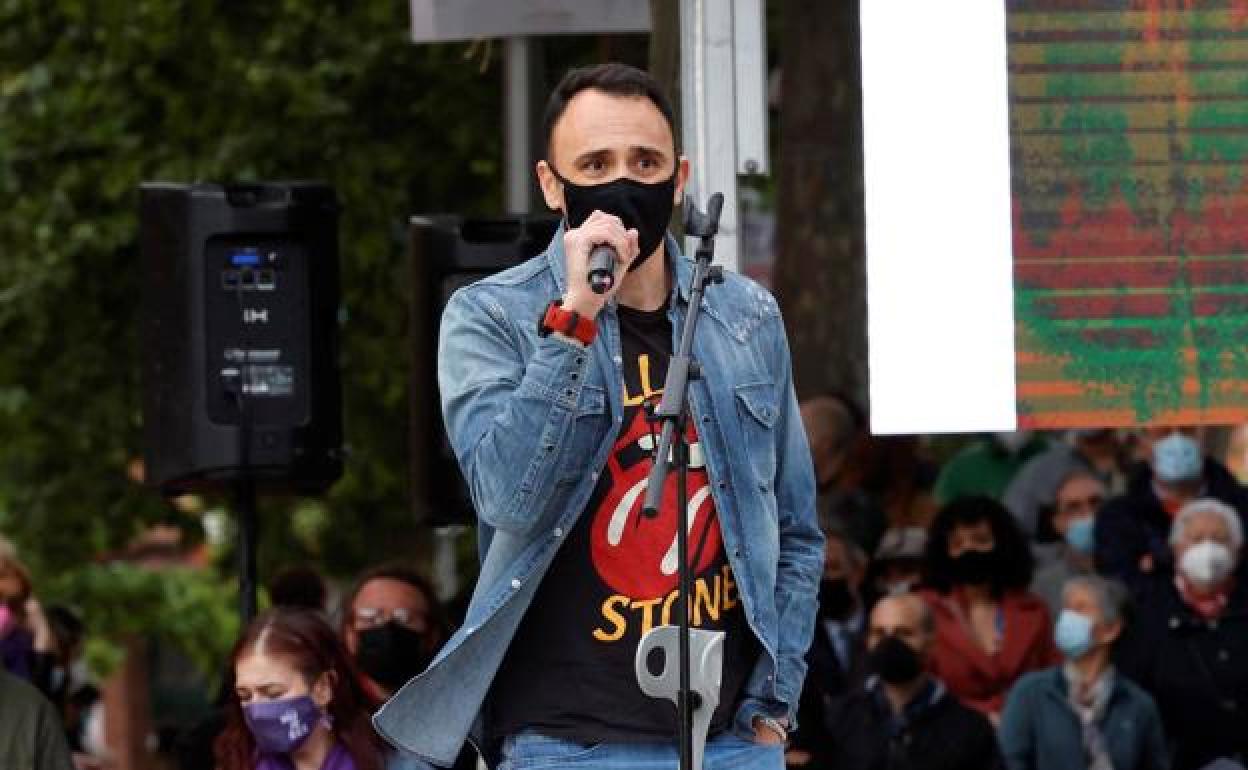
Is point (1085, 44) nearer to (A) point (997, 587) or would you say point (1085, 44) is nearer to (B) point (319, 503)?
(A) point (997, 587)

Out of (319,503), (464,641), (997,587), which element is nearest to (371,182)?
(319,503)

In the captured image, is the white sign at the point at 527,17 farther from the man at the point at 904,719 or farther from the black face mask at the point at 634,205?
the black face mask at the point at 634,205

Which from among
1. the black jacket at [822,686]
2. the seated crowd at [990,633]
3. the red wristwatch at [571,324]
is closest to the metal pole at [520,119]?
the seated crowd at [990,633]

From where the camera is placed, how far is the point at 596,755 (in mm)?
5918

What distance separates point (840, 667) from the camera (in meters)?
10.6

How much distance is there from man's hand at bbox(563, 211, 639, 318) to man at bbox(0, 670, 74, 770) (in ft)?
13.6

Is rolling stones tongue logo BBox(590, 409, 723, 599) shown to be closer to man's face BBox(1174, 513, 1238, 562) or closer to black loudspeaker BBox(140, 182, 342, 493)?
black loudspeaker BBox(140, 182, 342, 493)

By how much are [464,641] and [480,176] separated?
10.4m

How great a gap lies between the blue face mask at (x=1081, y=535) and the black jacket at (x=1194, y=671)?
91 cm

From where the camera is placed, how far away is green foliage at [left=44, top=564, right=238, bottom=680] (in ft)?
75.8

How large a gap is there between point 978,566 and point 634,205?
16.7 ft

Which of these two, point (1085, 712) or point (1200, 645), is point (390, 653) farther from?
point (1200, 645)

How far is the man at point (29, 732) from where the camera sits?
9.38 meters

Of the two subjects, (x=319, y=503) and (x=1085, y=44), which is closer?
(x=1085, y=44)
